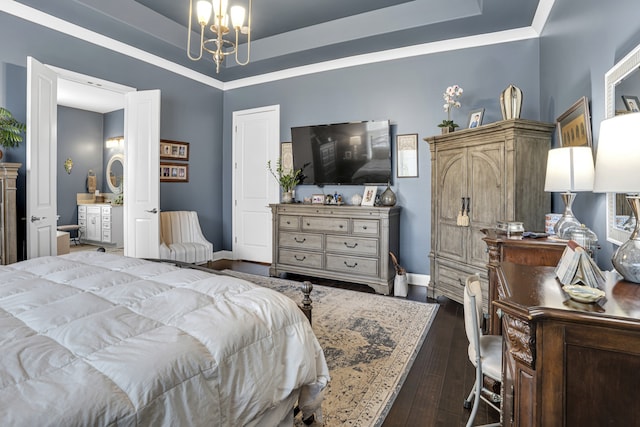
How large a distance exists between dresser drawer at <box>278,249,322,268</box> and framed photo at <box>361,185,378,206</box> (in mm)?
904

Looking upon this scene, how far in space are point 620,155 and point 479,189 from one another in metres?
2.37

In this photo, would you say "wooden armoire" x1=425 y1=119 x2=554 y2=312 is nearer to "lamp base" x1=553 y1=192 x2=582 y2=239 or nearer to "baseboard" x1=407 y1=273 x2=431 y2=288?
"baseboard" x1=407 y1=273 x2=431 y2=288

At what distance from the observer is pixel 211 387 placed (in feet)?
3.65

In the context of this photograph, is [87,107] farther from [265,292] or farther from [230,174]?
[265,292]

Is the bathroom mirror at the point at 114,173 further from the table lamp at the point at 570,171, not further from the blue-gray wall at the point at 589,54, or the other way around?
the table lamp at the point at 570,171

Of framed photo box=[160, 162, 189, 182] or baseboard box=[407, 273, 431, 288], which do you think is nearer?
baseboard box=[407, 273, 431, 288]

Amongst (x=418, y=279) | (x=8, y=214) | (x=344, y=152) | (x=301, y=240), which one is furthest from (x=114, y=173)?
(x=418, y=279)

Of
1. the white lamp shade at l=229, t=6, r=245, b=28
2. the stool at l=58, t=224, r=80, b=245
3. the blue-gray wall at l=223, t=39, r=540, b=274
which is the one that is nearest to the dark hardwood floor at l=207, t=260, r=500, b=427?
the blue-gray wall at l=223, t=39, r=540, b=274

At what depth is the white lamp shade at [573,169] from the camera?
1.83 m

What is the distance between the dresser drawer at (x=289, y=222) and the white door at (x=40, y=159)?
99.6 inches

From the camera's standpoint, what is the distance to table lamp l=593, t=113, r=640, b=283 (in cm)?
104

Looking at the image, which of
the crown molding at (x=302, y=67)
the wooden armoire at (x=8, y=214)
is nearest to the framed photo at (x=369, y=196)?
the crown molding at (x=302, y=67)

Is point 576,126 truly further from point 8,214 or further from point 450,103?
point 8,214

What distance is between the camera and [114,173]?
8102 mm
